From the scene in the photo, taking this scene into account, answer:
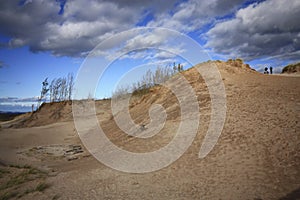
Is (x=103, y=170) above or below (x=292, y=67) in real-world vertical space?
below

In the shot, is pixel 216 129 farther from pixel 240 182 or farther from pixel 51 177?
pixel 51 177

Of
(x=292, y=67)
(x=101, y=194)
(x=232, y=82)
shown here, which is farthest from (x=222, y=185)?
(x=292, y=67)

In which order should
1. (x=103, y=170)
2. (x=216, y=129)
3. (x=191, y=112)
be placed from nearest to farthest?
(x=103, y=170) < (x=216, y=129) < (x=191, y=112)

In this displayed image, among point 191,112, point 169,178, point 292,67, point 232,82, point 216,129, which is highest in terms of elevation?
point 292,67

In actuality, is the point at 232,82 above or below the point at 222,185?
above

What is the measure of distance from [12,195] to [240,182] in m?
5.50

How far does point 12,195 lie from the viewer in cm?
579

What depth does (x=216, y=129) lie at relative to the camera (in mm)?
7547

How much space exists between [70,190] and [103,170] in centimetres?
142

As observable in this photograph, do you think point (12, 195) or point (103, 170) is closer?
point (12, 195)

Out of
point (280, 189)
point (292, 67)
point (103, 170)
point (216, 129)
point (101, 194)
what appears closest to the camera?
point (280, 189)

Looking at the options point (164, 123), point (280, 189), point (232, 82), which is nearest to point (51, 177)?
point (164, 123)

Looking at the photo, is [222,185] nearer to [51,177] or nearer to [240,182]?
[240,182]

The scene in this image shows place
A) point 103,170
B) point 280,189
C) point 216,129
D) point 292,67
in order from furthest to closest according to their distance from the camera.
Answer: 1. point 292,67
2. point 216,129
3. point 103,170
4. point 280,189
